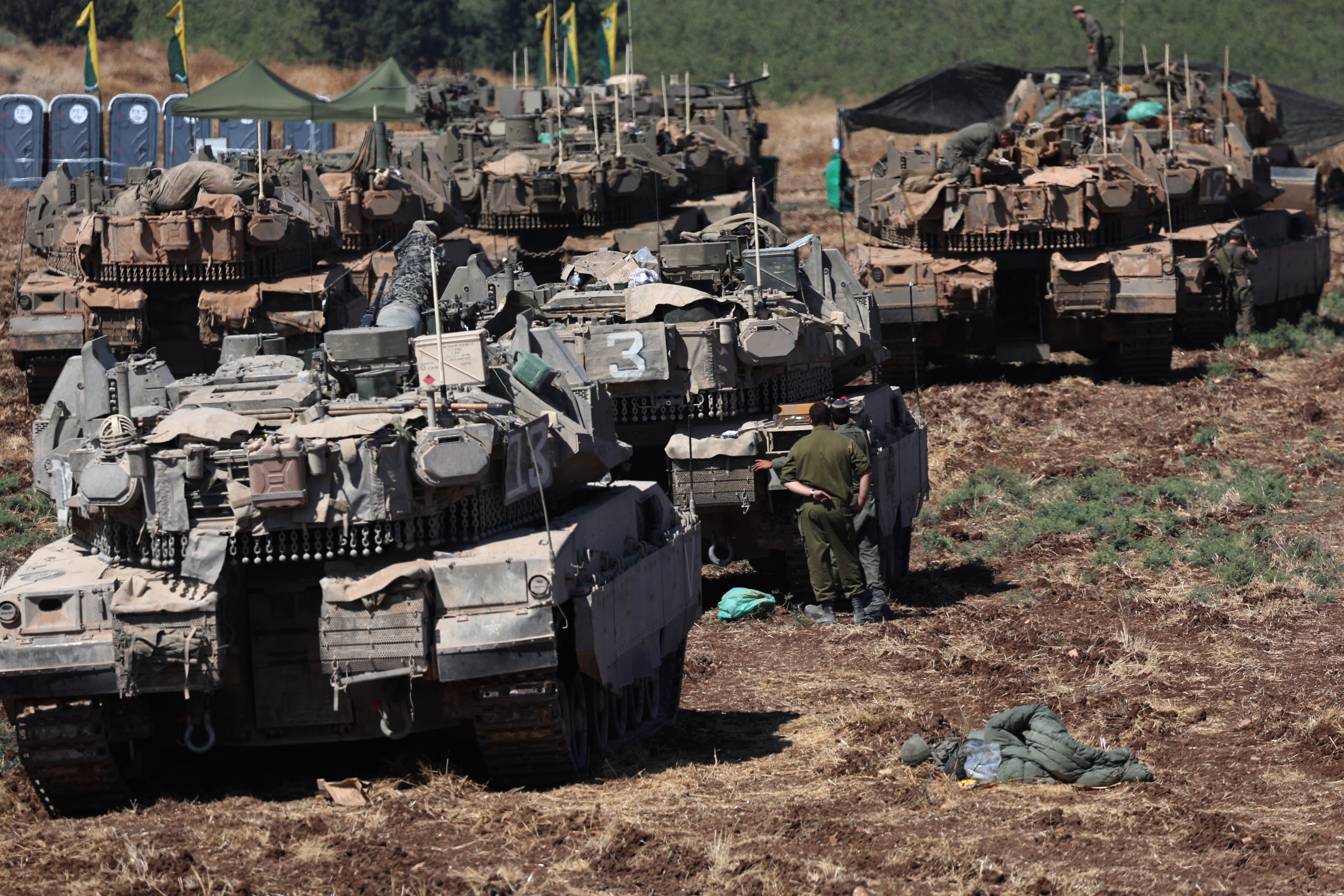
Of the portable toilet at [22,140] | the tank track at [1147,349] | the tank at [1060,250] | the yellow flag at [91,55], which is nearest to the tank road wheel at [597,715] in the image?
the tank at [1060,250]

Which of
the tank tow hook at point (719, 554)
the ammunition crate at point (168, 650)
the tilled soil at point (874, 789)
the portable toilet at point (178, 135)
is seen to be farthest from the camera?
the portable toilet at point (178, 135)

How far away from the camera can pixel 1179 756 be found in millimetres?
9352

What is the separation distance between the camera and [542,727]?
873 centimetres

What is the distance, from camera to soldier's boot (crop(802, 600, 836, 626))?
13.0m

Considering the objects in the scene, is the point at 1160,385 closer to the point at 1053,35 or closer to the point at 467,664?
the point at 467,664

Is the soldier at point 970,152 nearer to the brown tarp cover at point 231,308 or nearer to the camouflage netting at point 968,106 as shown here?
the brown tarp cover at point 231,308

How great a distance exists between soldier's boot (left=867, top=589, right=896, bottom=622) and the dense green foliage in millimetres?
43407

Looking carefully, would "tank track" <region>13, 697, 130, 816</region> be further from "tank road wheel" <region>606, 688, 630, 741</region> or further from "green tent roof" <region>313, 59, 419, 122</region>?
"green tent roof" <region>313, 59, 419, 122</region>

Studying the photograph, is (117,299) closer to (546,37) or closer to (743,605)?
(743,605)

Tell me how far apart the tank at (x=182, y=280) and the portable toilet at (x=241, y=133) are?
64.9ft

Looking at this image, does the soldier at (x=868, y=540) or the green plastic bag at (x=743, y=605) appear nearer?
the soldier at (x=868, y=540)

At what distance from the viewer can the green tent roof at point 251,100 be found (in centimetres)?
3462

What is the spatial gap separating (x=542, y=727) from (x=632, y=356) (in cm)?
453

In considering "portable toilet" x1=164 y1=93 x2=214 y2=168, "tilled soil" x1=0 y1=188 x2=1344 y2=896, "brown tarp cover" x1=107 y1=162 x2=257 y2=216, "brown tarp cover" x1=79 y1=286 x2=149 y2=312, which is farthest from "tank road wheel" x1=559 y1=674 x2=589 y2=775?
"portable toilet" x1=164 y1=93 x2=214 y2=168
